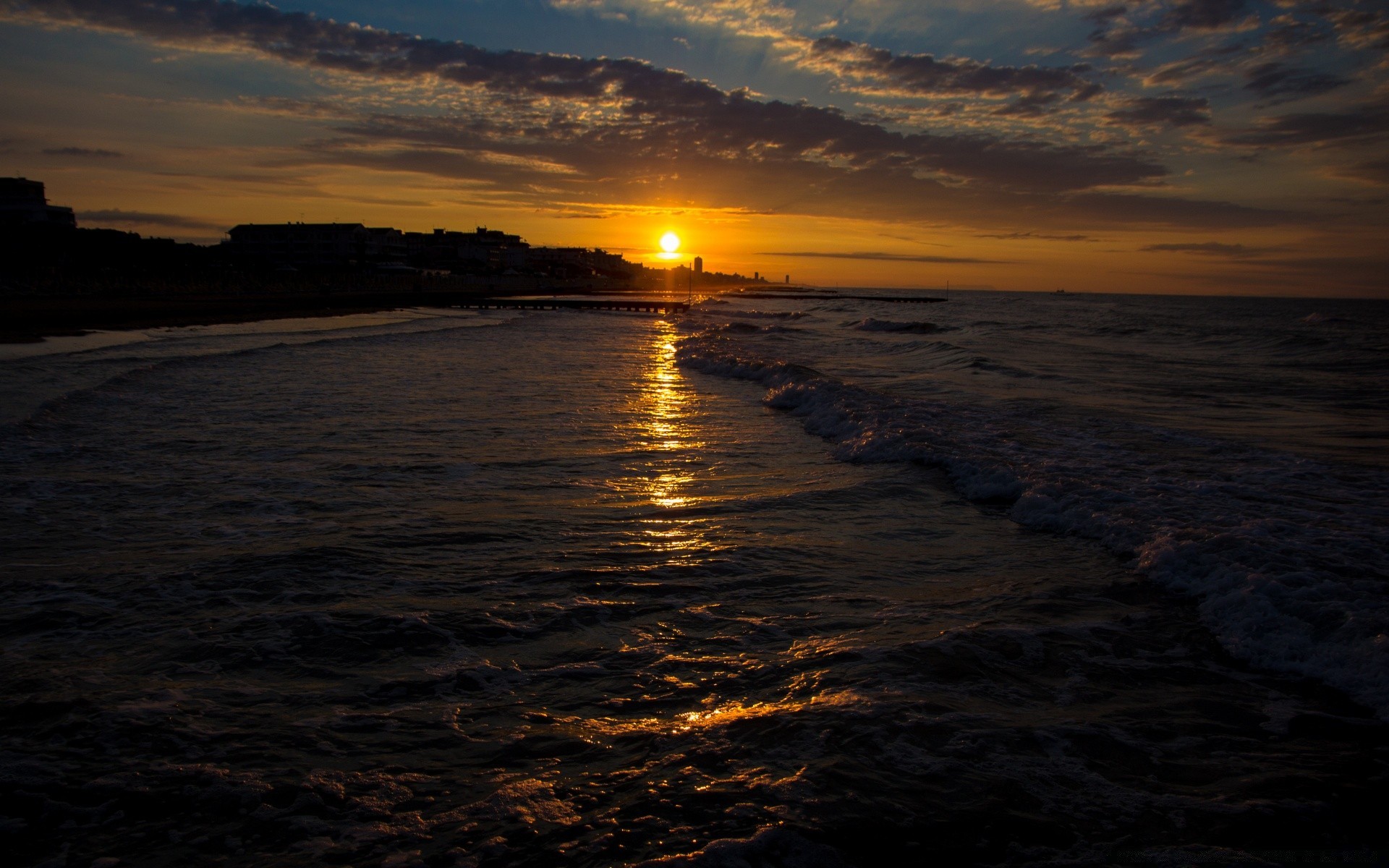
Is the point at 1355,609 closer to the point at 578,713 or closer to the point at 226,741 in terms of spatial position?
the point at 578,713

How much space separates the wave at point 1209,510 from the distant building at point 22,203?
111m

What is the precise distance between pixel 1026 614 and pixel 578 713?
357cm

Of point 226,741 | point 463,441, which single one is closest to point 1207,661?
point 226,741

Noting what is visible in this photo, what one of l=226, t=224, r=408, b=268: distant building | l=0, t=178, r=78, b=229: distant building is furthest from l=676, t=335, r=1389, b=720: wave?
l=226, t=224, r=408, b=268: distant building

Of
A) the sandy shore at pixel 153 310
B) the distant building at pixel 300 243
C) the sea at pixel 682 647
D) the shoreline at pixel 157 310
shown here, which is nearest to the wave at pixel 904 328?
the sea at pixel 682 647

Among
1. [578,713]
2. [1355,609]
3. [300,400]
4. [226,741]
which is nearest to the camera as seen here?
[226,741]

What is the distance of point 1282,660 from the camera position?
515cm

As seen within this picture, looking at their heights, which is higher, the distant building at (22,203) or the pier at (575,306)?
the distant building at (22,203)

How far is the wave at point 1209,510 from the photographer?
5.38 meters

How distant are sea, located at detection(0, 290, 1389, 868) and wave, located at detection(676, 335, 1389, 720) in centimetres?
5

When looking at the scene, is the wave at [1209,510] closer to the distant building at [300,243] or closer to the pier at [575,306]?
the pier at [575,306]

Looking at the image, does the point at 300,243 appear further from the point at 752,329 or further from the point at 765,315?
the point at 752,329

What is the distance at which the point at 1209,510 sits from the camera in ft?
26.7

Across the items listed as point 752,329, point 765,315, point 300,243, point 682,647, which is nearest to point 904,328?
point 752,329
